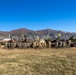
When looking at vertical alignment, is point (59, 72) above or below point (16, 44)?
below

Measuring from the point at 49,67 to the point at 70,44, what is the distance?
1133 centimetres

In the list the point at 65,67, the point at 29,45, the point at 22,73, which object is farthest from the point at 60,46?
the point at 22,73

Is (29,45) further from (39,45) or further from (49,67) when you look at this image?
(49,67)

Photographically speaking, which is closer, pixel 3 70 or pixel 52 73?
pixel 52 73

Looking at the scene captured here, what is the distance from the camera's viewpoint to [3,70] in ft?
29.8

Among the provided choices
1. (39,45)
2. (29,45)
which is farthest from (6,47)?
(39,45)

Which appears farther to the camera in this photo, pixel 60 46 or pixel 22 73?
pixel 60 46

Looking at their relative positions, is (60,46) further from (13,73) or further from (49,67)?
(13,73)

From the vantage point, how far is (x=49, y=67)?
9.59 meters

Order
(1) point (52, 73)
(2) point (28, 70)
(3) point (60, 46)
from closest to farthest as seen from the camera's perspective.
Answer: (1) point (52, 73)
(2) point (28, 70)
(3) point (60, 46)

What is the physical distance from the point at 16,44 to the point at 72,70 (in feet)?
40.7

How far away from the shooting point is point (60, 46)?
65.0 ft

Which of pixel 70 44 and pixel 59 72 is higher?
pixel 70 44

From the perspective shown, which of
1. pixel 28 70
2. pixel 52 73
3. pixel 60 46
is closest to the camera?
pixel 52 73
